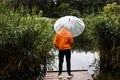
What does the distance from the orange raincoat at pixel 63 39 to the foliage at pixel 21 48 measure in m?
0.27

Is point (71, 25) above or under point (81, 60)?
above

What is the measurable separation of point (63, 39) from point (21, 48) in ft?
3.18

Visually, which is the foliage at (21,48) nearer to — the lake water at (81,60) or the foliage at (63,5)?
the lake water at (81,60)

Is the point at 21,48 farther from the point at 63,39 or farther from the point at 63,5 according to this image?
the point at 63,5

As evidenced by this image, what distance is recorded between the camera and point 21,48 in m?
7.31

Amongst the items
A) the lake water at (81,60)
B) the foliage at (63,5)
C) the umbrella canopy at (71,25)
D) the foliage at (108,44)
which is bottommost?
the lake water at (81,60)

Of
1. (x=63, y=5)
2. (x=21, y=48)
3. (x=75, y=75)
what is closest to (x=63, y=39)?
(x=21, y=48)

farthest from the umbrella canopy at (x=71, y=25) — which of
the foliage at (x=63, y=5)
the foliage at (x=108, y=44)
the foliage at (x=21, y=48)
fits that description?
the foliage at (x=63, y=5)

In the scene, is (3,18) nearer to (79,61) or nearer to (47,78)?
(47,78)

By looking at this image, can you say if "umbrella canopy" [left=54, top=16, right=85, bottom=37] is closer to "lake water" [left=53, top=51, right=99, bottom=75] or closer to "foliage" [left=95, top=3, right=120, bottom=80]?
"foliage" [left=95, top=3, right=120, bottom=80]

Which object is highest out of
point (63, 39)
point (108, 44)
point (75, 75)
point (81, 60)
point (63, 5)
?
point (63, 5)

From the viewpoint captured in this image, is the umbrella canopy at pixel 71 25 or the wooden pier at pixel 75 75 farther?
the wooden pier at pixel 75 75

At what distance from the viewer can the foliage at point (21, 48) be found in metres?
7.29

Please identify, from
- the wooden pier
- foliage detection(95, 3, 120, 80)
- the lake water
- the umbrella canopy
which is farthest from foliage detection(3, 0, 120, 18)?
the umbrella canopy
